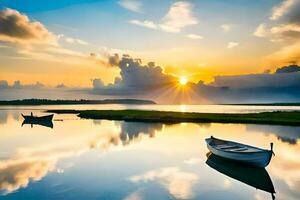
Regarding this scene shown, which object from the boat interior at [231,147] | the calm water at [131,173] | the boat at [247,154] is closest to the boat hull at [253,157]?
the boat at [247,154]

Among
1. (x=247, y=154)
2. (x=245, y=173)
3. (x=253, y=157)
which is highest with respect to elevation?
(x=247, y=154)

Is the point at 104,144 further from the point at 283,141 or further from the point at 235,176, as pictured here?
the point at 283,141

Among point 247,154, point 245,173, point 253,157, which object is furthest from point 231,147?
point 245,173

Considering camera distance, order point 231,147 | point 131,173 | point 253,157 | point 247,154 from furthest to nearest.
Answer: point 231,147
point 247,154
point 253,157
point 131,173

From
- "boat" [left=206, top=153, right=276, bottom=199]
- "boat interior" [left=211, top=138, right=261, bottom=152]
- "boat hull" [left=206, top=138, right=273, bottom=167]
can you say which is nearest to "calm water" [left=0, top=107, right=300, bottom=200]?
"boat" [left=206, top=153, right=276, bottom=199]

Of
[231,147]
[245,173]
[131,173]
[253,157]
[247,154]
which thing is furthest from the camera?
[231,147]

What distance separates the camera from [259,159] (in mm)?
26844

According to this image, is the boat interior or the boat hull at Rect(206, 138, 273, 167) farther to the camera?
the boat interior

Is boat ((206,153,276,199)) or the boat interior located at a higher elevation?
the boat interior

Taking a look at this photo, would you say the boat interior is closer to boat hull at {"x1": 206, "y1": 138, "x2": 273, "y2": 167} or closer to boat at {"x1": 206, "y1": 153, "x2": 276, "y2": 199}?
boat hull at {"x1": 206, "y1": 138, "x2": 273, "y2": 167}

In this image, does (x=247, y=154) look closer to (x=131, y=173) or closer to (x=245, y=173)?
(x=245, y=173)

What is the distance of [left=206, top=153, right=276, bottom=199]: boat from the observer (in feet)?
74.1

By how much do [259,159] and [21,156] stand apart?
23.3 metres

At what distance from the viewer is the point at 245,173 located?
1041 inches
